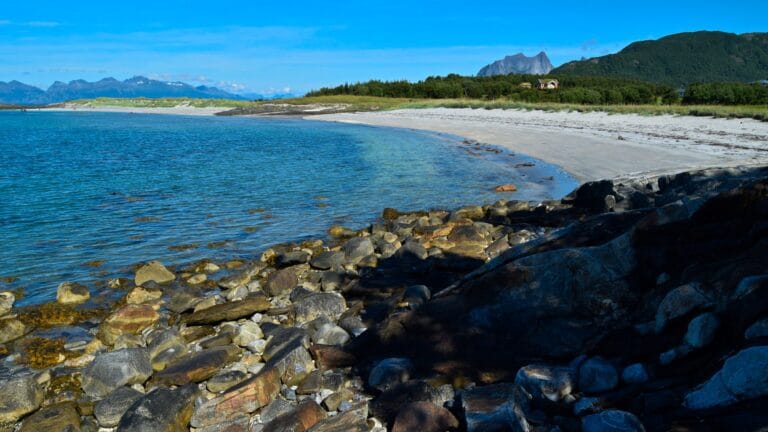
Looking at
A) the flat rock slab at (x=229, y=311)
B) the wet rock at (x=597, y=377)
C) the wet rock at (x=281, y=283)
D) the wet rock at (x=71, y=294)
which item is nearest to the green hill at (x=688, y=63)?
the wet rock at (x=281, y=283)

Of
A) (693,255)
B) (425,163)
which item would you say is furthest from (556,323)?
(425,163)

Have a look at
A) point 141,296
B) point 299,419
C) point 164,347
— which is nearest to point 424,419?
point 299,419

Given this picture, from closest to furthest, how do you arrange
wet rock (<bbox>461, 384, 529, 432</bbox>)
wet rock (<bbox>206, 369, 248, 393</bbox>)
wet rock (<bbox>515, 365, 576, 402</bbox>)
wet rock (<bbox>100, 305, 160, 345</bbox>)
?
wet rock (<bbox>461, 384, 529, 432</bbox>) < wet rock (<bbox>515, 365, 576, 402</bbox>) < wet rock (<bbox>206, 369, 248, 393</bbox>) < wet rock (<bbox>100, 305, 160, 345</bbox>)

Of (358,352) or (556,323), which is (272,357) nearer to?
(358,352)

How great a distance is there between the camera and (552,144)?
2959cm

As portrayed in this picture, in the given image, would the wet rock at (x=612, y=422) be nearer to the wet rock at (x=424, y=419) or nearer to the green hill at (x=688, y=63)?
the wet rock at (x=424, y=419)

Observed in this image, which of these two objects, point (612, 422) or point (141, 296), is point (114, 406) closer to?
point (141, 296)

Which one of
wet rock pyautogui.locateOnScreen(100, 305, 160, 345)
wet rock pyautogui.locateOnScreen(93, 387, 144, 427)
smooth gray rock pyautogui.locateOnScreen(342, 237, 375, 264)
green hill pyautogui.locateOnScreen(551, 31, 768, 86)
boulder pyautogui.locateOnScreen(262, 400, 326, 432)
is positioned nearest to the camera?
boulder pyautogui.locateOnScreen(262, 400, 326, 432)

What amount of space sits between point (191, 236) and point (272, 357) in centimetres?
811

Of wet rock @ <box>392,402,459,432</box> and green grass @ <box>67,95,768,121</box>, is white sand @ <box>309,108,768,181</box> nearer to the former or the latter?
green grass @ <box>67,95,768,121</box>

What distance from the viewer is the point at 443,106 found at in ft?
215

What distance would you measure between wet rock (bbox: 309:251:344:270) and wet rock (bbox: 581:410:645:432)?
712 centimetres

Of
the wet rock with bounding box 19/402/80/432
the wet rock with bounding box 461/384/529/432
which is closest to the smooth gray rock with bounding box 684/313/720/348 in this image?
the wet rock with bounding box 461/384/529/432

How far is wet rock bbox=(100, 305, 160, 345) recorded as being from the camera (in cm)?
751
